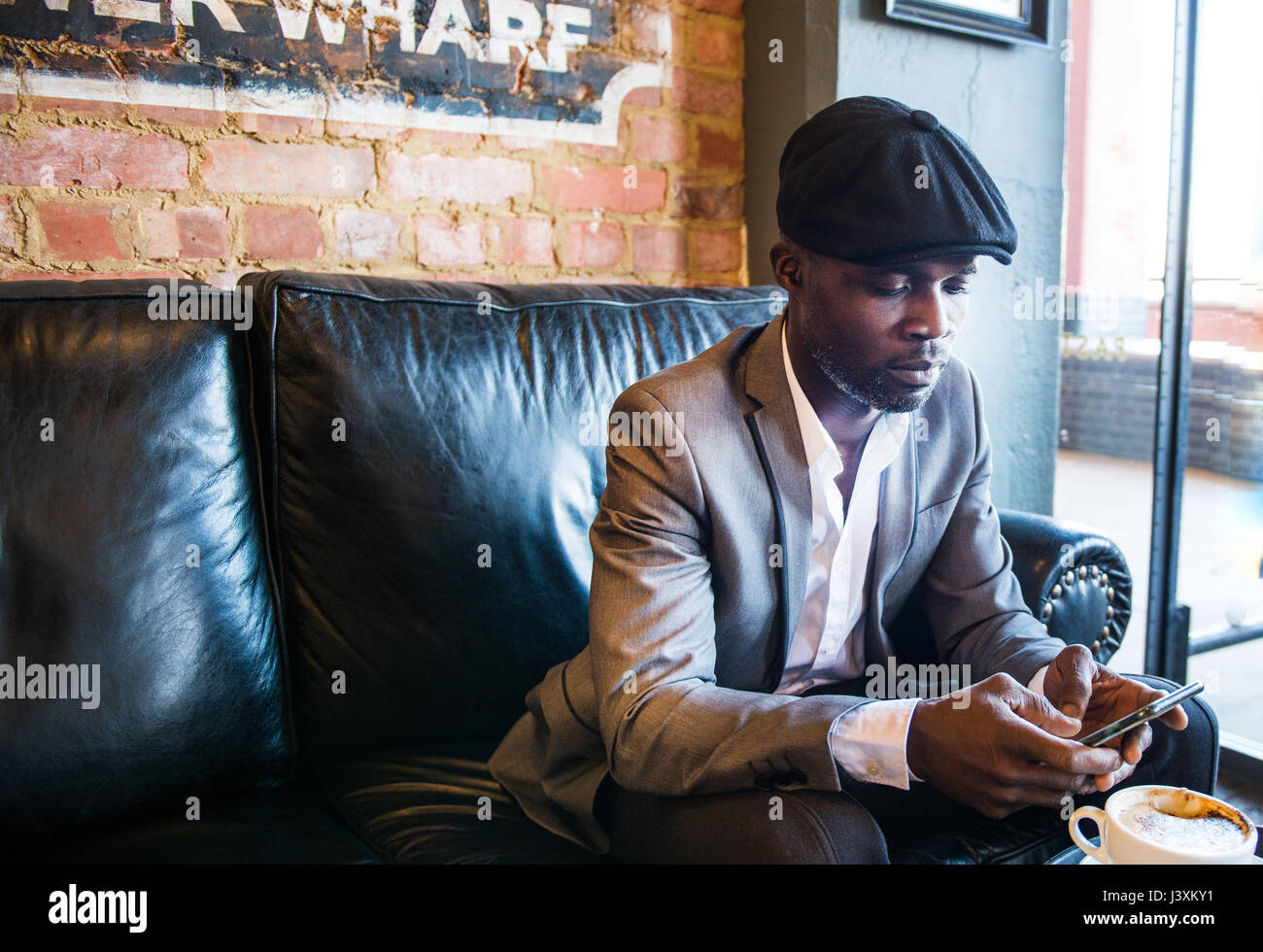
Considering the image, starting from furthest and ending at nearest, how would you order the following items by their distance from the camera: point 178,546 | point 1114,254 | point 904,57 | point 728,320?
point 1114,254
point 904,57
point 728,320
point 178,546

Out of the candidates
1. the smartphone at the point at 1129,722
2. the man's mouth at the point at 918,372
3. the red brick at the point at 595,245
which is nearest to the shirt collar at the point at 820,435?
the man's mouth at the point at 918,372

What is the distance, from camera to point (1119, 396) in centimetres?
727

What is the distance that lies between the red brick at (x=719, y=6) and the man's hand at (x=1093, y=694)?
157 centimetres

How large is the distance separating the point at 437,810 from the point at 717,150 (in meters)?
1.53

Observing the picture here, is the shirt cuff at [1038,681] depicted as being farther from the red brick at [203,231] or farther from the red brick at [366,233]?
the red brick at [203,231]

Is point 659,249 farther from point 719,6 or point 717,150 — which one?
point 719,6

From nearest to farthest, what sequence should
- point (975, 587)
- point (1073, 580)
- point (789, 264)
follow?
point (789, 264), point (975, 587), point (1073, 580)

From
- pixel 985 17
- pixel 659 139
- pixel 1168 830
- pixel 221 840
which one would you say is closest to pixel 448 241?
pixel 659 139

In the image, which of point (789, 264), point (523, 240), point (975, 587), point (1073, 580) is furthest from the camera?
point (523, 240)

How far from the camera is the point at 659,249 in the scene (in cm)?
203
